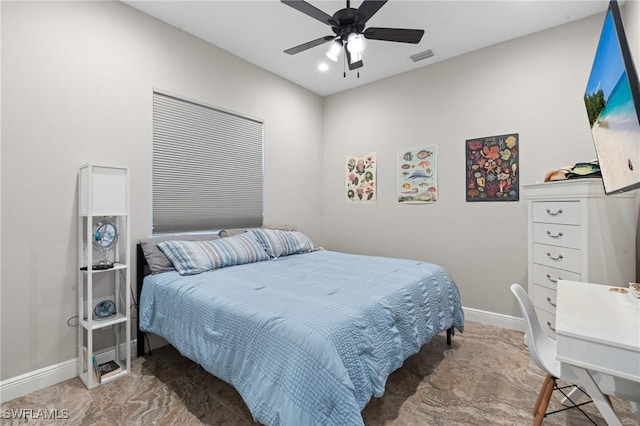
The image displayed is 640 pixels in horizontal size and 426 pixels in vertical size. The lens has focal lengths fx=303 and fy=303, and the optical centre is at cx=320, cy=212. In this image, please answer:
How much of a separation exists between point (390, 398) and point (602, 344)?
1.34 meters

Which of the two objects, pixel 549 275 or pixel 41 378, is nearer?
pixel 41 378

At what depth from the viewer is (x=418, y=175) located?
369 centimetres

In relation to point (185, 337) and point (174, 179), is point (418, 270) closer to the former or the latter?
point (185, 337)

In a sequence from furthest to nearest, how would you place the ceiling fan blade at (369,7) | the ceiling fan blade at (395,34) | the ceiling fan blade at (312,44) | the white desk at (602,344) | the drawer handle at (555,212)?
the drawer handle at (555,212) → the ceiling fan blade at (312,44) → the ceiling fan blade at (395,34) → the ceiling fan blade at (369,7) → the white desk at (602,344)

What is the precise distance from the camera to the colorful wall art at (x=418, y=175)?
11.8 feet

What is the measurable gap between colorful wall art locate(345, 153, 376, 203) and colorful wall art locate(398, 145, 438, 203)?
0.38 m

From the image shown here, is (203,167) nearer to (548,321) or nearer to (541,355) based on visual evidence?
(541,355)

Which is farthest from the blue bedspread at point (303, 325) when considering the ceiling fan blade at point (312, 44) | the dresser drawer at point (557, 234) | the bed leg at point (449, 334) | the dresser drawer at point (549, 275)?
the ceiling fan blade at point (312, 44)

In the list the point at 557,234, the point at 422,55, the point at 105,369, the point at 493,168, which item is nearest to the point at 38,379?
the point at 105,369

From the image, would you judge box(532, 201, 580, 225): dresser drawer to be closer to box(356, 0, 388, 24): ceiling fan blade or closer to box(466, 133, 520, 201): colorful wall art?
box(466, 133, 520, 201): colorful wall art

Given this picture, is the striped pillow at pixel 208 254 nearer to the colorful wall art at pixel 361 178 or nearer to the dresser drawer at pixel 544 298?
the colorful wall art at pixel 361 178

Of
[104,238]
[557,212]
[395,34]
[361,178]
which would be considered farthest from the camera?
[361,178]

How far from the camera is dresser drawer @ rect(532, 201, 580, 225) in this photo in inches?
92.8

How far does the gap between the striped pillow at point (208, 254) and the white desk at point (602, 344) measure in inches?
88.4
